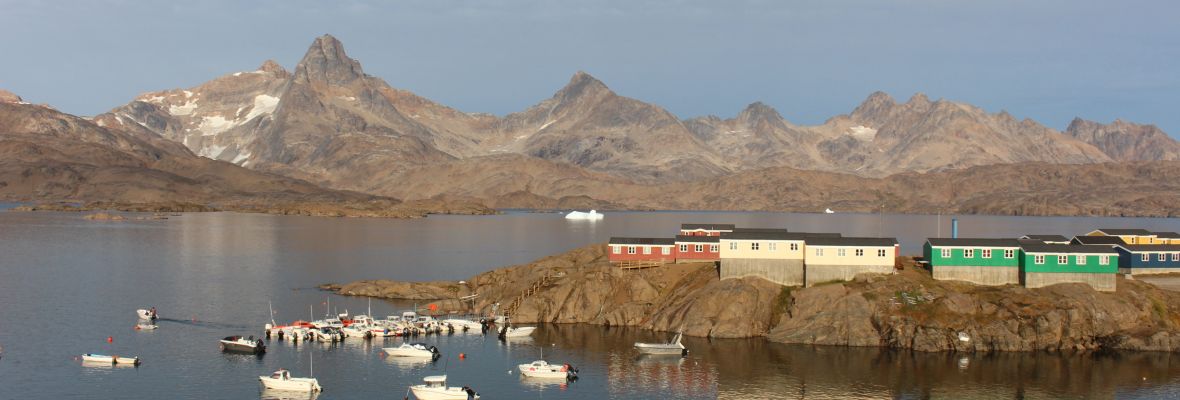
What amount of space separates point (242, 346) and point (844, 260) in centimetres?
5548

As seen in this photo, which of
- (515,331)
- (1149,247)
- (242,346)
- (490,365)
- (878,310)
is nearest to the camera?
(490,365)

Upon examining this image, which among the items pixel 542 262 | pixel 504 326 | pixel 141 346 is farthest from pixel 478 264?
pixel 141 346

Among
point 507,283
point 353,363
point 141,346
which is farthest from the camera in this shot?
point 507,283

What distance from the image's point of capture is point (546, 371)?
77.5 m

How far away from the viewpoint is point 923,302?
8944 centimetres

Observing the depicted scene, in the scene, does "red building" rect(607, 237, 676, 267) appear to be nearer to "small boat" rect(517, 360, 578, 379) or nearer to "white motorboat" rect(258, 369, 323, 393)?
"small boat" rect(517, 360, 578, 379)

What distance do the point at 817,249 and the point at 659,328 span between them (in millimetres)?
17026

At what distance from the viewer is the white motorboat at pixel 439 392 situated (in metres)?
70.8

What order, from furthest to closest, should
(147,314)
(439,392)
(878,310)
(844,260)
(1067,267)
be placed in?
1. (147,314)
2. (844,260)
3. (1067,267)
4. (878,310)
5. (439,392)

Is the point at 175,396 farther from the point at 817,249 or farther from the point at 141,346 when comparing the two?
the point at 817,249

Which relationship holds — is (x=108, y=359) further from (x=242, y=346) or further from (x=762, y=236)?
(x=762, y=236)

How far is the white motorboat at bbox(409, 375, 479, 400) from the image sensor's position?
70812mm

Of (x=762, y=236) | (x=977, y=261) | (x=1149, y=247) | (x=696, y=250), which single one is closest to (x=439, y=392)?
(x=762, y=236)

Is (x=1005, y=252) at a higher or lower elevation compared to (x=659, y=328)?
higher
